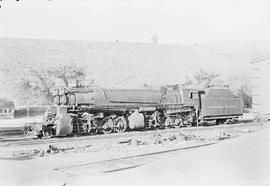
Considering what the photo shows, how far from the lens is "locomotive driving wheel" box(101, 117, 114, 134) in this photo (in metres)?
21.0

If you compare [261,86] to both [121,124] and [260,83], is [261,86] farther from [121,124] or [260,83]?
[121,124]

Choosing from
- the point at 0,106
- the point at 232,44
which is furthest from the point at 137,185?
the point at 232,44

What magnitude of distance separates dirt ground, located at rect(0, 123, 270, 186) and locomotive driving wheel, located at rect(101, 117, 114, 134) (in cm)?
219

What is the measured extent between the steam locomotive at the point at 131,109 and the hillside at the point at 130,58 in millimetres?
27936

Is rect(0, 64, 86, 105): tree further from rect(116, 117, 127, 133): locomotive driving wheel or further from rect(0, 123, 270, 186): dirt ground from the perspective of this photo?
rect(0, 123, 270, 186): dirt ground

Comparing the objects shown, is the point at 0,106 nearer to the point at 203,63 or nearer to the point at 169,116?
the point at 169,116

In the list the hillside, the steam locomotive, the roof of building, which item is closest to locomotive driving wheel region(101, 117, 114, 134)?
the steam locomotive

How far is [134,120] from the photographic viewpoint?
71.2 feet

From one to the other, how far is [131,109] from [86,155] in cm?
815

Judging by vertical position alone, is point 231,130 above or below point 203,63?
below

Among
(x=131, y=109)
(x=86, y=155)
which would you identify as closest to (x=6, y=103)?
(x=131, y=109)

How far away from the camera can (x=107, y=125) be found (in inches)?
830

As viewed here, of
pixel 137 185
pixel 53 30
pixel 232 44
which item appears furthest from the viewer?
pixel 232 44

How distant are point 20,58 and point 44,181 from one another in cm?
5180
